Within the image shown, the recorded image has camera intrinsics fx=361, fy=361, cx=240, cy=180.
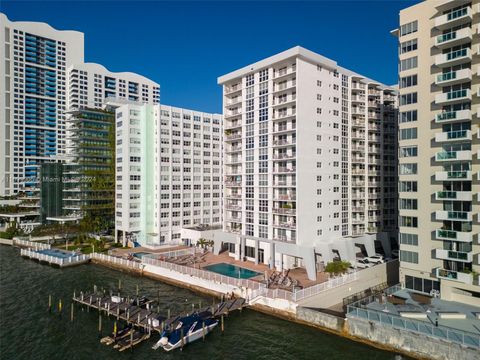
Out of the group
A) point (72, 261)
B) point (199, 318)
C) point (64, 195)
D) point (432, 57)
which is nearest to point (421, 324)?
point (199, 318)

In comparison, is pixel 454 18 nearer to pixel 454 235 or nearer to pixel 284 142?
pixel 454 235

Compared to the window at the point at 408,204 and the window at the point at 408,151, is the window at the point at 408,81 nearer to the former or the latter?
the window at the point at 408,151

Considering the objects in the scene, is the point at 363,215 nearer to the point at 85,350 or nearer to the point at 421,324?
the point at 421,324

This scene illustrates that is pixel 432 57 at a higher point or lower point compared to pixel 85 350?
higher

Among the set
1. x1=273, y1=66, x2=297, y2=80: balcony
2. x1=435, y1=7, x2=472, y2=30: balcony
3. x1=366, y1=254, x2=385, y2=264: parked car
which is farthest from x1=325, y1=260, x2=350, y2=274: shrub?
x1=435, y1=7, x2=472, y2=30: balcony

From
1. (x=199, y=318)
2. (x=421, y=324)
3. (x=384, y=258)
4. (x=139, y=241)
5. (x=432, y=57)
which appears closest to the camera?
(x=421, y=324)

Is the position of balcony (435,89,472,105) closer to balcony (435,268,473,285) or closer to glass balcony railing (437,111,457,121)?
glass balcony railing (437,111,457,121)
